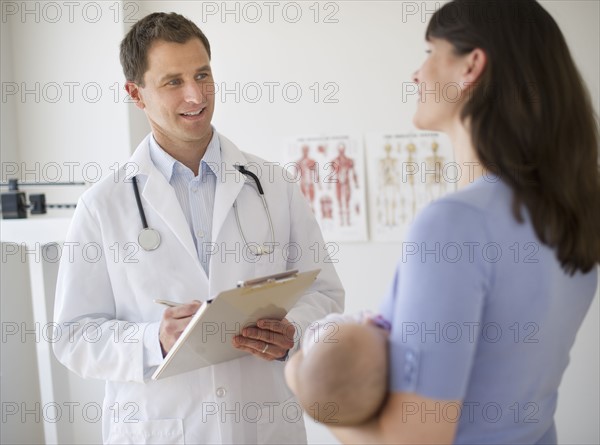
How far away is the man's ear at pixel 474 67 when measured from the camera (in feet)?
3.26

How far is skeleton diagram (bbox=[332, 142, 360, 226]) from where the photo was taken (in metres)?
3.18

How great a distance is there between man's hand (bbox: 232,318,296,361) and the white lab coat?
8cm

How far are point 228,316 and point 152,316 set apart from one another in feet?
1.22

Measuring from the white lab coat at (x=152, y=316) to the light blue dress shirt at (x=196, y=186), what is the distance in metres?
0.04

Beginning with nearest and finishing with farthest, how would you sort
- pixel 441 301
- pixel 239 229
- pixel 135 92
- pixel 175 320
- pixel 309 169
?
pixel 441 301, pixel 175 320, pixel 239 229, pixel 135 92, pixel 309 169

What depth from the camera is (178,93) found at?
183 centimetres

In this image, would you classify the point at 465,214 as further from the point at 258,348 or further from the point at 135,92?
the point at 135,92

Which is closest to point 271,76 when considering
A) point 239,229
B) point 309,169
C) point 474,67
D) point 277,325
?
point 309,169

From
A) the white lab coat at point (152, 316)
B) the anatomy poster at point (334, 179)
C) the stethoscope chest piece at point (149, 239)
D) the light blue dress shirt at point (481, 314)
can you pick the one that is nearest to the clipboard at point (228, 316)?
the white lab coat at point (152, 316)

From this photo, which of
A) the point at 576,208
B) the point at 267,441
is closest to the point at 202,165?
the point at 267,441

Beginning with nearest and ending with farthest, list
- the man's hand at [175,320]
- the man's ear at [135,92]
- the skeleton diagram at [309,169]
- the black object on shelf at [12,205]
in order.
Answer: the man's hand at [175,320], the man's ear at [135,92], the black object on shelf at [12,205], the skeleton diagram at [309,169]

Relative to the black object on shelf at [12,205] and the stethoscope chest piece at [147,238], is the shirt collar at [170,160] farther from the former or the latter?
the black object on shelf at [12,205]

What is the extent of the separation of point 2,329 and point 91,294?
4.97ft

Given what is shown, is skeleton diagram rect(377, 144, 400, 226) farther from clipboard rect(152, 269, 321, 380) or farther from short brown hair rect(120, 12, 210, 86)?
clipboard rect(152, 269, 321, 380)
